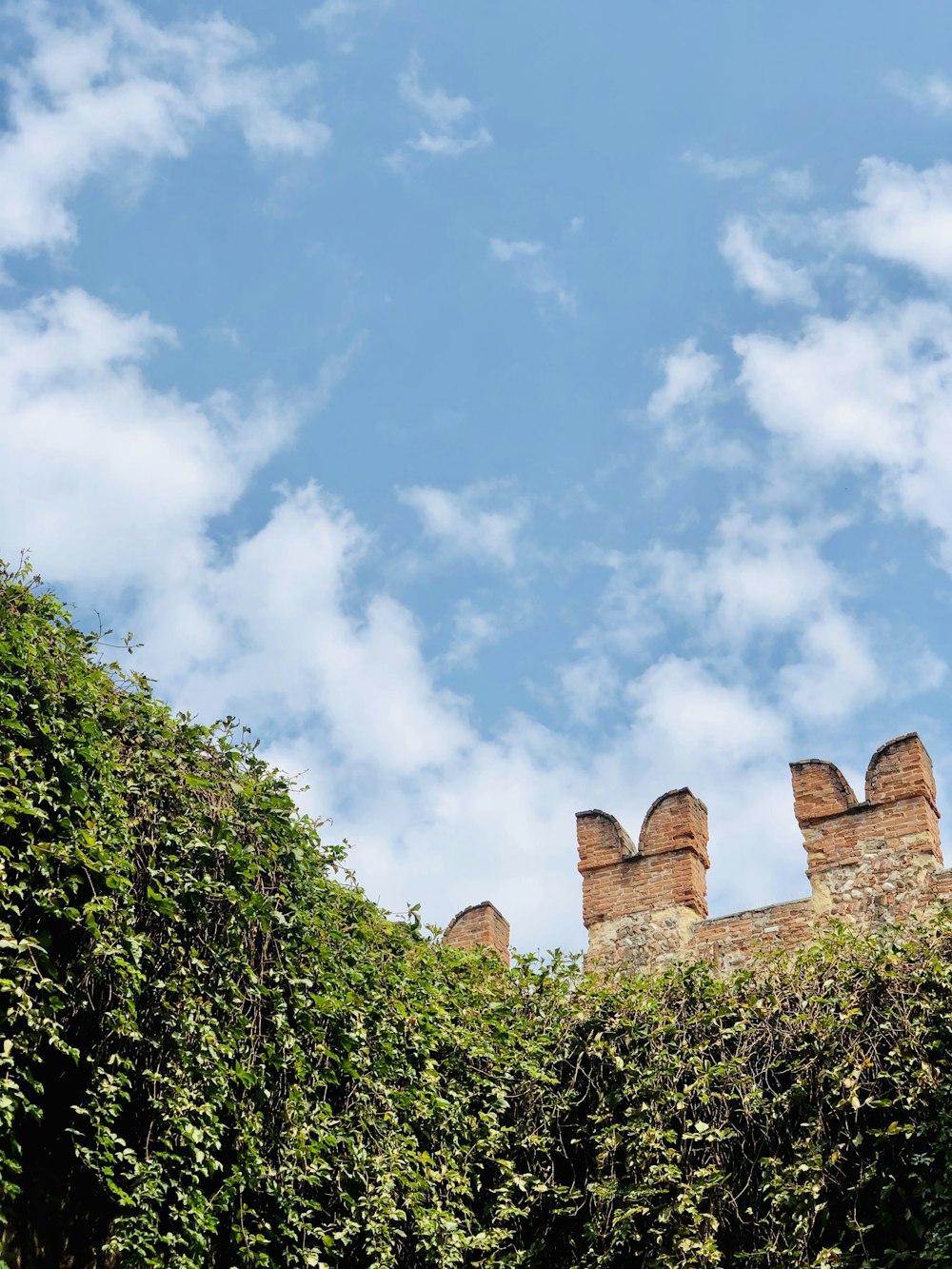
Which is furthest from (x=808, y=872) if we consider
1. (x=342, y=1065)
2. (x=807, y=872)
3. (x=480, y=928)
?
(x=342, y=1065)

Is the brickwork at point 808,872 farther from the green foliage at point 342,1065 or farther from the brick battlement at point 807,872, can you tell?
the green foliage at point 342,1065

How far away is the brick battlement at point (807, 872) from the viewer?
30.3 feet

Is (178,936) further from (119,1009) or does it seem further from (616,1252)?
(616,1252)

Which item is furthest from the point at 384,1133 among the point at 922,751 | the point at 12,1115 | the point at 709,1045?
the point at 922,751

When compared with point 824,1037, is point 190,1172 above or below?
below

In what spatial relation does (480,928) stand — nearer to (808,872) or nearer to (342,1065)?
(808,872)

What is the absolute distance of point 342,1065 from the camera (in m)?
6.45

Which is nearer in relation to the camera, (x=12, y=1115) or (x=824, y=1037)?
(x=12, y=1115)

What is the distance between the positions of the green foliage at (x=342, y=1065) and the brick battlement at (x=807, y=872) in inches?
72.1

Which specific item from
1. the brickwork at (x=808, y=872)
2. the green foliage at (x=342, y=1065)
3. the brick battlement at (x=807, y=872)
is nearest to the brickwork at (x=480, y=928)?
the brick battlement at (x=807, y=872)

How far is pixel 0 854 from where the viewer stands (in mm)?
4840

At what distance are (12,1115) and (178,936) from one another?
3.92 feet

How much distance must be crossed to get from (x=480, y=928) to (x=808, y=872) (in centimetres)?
243

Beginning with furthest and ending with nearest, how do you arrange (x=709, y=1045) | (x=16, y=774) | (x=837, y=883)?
(x=837, y=883), (x=709, y=1045), (x=16, y=774)
